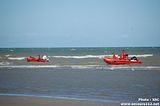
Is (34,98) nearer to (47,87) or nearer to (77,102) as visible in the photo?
(77,102)

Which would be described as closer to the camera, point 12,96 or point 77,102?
point 77,102

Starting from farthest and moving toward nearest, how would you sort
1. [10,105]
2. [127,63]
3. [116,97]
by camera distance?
[127,63] < [116,97] < [10,105]

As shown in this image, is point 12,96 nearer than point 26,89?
Yes

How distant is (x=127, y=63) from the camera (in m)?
43.2

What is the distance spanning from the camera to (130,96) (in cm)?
1490

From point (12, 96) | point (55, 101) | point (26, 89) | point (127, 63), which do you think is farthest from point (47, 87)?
point (127, 63)

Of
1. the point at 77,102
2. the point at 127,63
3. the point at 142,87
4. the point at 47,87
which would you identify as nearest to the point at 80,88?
the point at 47,87

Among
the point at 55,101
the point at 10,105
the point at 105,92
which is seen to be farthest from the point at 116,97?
the point at 10,105

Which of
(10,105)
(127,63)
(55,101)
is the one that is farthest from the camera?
(127,63)

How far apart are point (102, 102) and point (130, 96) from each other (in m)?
2.05

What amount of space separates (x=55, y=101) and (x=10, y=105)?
1879 mm

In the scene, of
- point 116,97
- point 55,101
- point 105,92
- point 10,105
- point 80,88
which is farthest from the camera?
point 80,88

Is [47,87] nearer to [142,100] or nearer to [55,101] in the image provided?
[55,101]

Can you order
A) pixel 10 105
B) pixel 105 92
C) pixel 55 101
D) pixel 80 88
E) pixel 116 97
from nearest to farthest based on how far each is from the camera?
pixel 10 105
pixel 55 101
pixel 116 97
pixel 105 92
pixel 80 88
